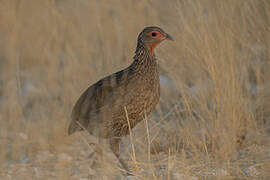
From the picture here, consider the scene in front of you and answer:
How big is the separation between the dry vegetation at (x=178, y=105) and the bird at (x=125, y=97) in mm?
206

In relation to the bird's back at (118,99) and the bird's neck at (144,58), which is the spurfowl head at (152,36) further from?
the bird's back at (118,99)

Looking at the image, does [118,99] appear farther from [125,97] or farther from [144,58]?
[144,58]

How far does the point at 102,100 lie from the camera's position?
4.07 metres

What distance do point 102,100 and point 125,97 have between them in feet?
0.97

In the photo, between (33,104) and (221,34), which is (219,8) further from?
(33,104)

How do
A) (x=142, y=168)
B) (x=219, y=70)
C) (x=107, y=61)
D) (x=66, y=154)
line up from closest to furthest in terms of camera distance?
(x=142, y=168) < (x=219, y=70) < (x=66, y=154) < (x=107, y=61)

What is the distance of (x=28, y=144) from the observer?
4859mm

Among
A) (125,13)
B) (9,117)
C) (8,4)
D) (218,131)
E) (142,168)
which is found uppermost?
(8,4)

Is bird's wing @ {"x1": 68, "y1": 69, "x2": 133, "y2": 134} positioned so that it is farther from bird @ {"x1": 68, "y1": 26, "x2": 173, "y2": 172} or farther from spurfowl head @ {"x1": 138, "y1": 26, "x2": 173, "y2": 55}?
spurfowl head @ {"x1": 138, "y1": 26, "x2": 173, "y2": 55}

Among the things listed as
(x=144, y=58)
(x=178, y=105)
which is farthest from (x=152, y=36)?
(x=178, y=105)

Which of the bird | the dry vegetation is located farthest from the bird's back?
the dry vegetation

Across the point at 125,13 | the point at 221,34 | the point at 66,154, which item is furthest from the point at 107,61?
the point at 221,34

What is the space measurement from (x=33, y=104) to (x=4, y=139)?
4.50ft

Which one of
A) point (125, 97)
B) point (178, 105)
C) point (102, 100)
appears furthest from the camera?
point (178, 105)
